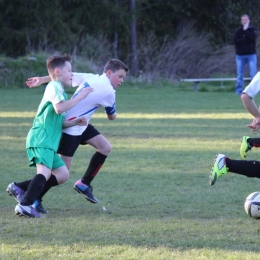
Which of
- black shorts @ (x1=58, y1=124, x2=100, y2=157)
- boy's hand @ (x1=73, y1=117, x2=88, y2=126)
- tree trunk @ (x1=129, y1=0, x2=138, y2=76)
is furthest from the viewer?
tree trunk @ (x1=129, y1=0, x2=138, y2=76)

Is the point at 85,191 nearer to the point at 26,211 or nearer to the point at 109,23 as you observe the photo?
the point at 26,211

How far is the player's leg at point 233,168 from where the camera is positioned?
18.4 ft

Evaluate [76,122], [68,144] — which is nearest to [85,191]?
[68,144]

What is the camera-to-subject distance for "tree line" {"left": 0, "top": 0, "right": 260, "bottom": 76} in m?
26.6

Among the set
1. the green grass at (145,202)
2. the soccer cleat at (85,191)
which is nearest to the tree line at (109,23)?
the green grass at (145,202)

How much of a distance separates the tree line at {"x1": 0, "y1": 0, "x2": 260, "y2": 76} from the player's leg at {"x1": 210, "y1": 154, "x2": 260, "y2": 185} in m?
18.8

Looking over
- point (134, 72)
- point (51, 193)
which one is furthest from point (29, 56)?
point (51, 193)

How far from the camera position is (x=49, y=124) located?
542 cm

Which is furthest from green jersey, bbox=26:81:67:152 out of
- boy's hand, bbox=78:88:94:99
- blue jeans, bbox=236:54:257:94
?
blue jeans, bbox=236:54:257:94

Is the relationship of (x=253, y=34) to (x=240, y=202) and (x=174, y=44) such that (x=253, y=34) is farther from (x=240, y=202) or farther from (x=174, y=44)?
(x=240, y=202)

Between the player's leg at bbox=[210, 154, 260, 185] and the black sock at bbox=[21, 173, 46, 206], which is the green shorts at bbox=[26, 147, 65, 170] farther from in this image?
the player's leg at bbox=[210, 154, 260, 185]

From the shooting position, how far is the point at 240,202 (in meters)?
5.96

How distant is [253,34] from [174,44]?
9.69 meters

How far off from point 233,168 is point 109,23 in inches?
915
